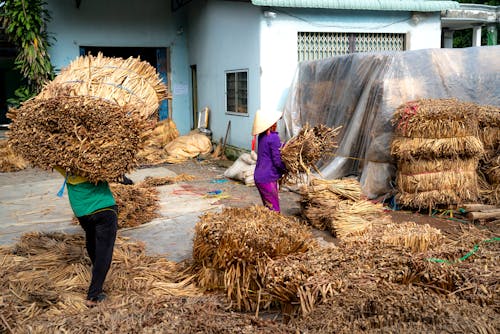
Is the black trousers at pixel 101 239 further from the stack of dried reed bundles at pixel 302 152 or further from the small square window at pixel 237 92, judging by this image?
the small square window at pixel 237 92

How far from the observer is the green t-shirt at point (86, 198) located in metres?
4.02

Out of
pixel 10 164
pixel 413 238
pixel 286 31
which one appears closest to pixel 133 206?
pixel 413 238

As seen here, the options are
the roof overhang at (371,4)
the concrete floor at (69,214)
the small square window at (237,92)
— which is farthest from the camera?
the small square window at (237,92)

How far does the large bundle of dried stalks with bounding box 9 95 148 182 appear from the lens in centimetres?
397

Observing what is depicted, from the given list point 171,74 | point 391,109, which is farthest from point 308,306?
point 171,74

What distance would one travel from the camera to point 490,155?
7.41 metres

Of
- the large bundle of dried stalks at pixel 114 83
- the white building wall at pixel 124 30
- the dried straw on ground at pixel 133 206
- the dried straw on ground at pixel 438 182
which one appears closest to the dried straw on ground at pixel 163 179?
the dried straw on ground at pixel 133 206

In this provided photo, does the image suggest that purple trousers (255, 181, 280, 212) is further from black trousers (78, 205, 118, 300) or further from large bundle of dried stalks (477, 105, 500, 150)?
large bundle of dried stalks (477, 105, 500, 150)

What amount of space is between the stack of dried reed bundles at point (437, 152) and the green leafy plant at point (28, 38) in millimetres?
8847

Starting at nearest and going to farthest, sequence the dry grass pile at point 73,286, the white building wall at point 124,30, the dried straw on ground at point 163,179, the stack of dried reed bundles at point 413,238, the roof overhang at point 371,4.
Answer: the dry grass pile at point 73,286
the stack of dried reed bundles at point 413,238
the dried straw on ground at point 163,179
the roof overhang at point 371,4
the white building wall at point 124,30

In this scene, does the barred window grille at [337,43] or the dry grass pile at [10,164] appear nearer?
the barred window grille at [337,43]

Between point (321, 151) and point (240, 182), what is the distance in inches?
155

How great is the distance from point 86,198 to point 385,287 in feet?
7.69

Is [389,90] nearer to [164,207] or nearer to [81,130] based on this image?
[164,207]
